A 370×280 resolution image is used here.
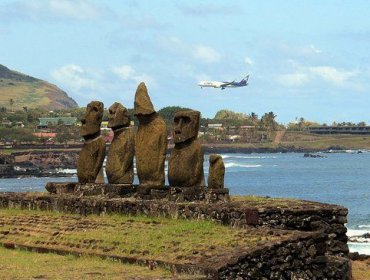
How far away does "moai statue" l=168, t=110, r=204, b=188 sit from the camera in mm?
20578

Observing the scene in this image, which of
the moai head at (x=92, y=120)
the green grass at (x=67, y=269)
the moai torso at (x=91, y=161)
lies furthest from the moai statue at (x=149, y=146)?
the green grass at (x=67, y=269)

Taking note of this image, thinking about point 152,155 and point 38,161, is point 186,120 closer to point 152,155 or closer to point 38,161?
point 152,155

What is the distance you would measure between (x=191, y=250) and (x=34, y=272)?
8.06 feet

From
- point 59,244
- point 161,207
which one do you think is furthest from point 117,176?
point 59,244

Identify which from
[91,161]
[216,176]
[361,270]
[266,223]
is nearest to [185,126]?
[216,176]

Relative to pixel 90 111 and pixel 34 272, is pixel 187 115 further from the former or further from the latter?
pixel 34 272

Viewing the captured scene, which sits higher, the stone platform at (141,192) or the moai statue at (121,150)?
the moai statue at (121,150)

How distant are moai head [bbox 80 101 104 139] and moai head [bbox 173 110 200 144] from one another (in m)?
3.11

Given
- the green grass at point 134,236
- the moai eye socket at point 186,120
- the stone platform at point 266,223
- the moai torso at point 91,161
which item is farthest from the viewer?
the moai torso at point 91,161

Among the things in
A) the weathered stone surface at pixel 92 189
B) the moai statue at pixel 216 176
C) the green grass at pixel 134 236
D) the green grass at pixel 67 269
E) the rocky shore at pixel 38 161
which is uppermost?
the moai statue at pixel 216 176

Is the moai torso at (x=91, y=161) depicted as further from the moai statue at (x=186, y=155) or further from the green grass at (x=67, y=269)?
the green grass at (x=67, y=269)

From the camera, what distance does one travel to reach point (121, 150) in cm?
2242

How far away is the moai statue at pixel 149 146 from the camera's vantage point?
2122 cm

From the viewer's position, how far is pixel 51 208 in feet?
72.2
